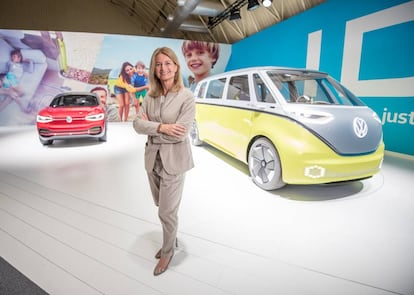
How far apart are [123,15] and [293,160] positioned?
1555 centimetres

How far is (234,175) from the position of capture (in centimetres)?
369

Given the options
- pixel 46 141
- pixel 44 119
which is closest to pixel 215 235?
pixel 44 119

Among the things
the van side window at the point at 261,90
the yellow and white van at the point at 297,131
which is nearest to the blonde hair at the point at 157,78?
the yellow and white van at the point at 297,131

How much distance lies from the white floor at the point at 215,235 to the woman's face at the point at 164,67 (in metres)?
1.34

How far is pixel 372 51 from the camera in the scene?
208 inches

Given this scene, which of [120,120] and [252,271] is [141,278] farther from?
[120,120]

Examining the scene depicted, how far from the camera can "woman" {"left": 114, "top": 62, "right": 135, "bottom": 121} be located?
32.3 ft

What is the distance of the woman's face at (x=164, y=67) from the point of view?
1536 millimetres

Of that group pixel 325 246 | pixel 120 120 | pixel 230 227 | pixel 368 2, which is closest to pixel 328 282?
pixel 325 246

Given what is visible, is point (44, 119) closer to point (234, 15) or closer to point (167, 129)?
point (167, 129)

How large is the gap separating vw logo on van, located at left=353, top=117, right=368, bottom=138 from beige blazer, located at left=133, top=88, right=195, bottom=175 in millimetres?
2068

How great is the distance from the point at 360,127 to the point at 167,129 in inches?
91.5

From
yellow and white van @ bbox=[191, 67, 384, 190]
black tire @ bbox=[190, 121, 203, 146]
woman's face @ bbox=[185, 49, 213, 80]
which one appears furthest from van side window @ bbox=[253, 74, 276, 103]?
woman's face @ bbox=[185, 49, 213, 80]

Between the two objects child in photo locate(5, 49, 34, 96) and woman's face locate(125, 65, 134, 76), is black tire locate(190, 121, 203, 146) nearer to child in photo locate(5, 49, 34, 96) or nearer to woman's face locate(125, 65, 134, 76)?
woman's face locate(125, 65, 134, 76)
